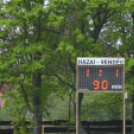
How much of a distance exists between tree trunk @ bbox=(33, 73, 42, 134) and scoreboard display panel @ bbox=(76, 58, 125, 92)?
6029mm

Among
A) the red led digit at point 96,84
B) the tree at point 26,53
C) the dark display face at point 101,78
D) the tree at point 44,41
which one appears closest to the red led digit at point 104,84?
the dark display face at point 101,78

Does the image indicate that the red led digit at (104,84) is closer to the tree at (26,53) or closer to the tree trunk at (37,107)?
the tree at (26,53)

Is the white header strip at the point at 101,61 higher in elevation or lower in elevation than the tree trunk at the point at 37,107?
higher

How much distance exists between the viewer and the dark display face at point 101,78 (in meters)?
15.1

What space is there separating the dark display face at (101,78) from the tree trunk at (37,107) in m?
6.02

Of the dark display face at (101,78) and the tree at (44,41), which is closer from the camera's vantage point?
the dark display face at (101,78)

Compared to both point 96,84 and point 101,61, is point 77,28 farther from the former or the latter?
point 96,84

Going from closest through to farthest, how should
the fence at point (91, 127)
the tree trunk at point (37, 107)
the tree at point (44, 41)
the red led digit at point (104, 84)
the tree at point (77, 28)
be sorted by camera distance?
the red led digit at point (104, 84), the tree at point (77, 28), the tree at point (44, 41), the tree trunk at point (37, 107), the fence at point (91, 127)

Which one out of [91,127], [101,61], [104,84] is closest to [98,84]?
[104,84]

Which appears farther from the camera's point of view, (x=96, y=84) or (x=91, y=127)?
(x=91, y=127)

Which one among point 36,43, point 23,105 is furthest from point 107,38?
point 23,105

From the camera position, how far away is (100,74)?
49.8 feet

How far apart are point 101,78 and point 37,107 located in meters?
6.77

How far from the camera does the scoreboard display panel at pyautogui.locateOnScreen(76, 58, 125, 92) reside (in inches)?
595
